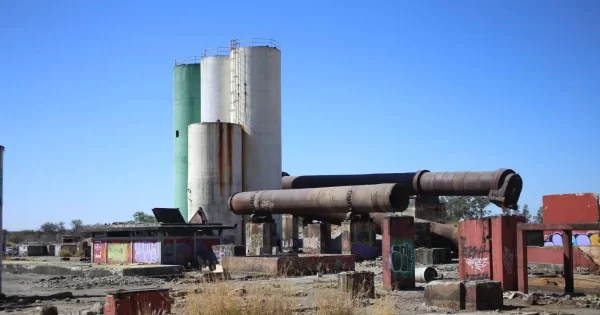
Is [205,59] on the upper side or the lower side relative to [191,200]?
upper

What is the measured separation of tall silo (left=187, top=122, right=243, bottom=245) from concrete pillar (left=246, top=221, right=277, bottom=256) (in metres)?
6.39

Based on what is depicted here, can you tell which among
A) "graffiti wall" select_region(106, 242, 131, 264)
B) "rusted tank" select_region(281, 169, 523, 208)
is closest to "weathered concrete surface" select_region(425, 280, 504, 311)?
"rusted tank" select_region(281, 169, 523, 208)

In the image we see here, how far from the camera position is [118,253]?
134 ft

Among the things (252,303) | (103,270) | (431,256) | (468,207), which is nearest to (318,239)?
(431,256)

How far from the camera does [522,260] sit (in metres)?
20.1

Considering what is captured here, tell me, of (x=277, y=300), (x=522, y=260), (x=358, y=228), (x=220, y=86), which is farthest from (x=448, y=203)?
(x=277, y=300)

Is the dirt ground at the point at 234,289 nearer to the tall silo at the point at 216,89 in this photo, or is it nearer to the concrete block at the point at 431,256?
the concrete block at the point at 431,256

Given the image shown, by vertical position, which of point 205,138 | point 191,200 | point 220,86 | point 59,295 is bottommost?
point 59,295

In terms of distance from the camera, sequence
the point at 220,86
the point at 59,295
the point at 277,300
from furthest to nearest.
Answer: the point at 220,86
the point at 59,295
the point at 277,300

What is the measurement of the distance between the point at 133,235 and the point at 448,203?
212 ft

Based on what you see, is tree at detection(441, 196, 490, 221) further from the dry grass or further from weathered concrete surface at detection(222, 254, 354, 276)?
the dry grass

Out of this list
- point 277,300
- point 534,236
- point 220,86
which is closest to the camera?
point 277,300

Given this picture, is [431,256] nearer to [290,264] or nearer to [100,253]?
[290,264]

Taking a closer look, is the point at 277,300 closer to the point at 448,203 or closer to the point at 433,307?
the point at 433,307
